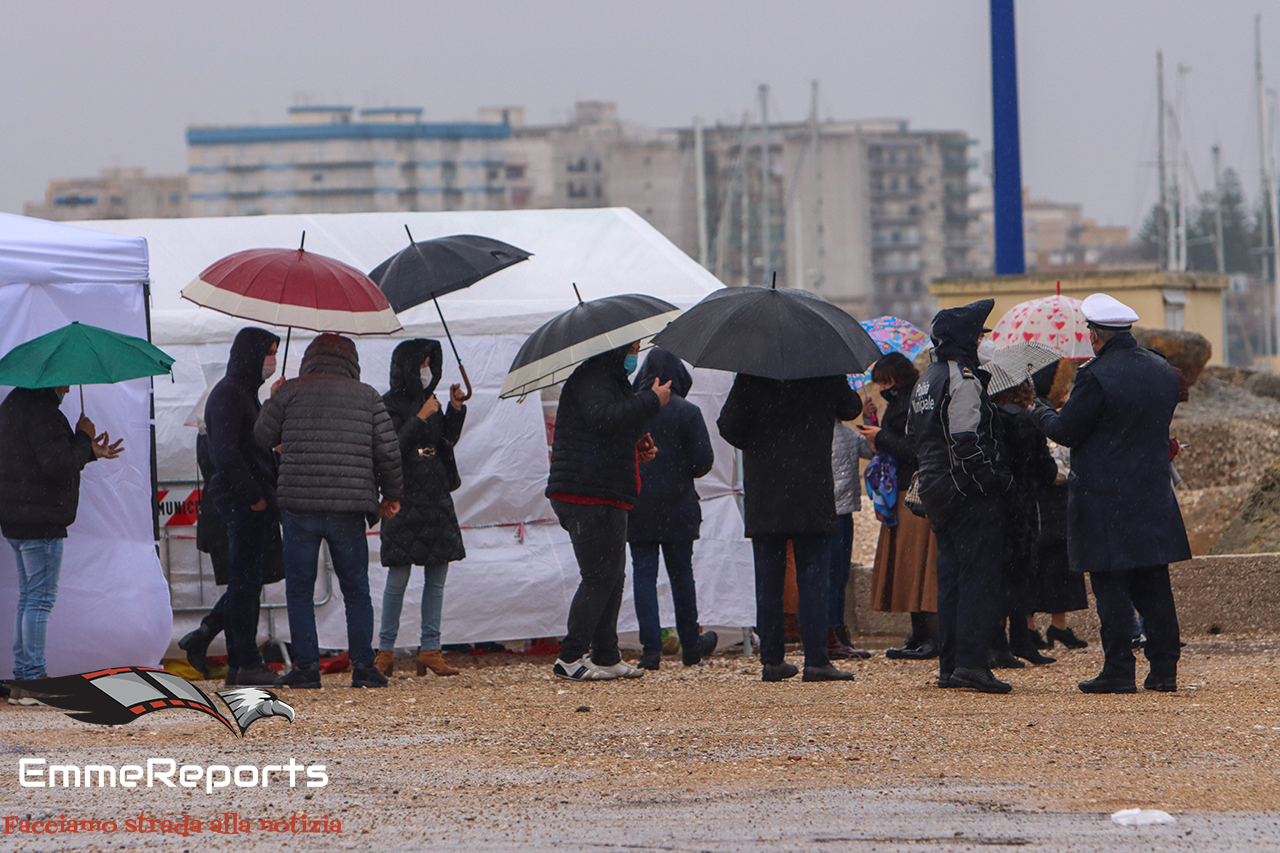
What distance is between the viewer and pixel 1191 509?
13398 mm

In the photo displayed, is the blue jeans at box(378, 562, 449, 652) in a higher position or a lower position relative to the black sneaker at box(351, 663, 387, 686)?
higher

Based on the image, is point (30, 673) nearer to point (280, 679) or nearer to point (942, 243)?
point (280, 679)

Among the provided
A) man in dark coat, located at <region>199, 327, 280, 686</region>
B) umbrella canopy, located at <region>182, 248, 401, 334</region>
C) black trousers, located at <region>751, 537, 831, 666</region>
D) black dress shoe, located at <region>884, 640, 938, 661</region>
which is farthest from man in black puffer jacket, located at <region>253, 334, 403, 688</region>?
black dress shoe, located at <region>884, 640, 938, 661</region>

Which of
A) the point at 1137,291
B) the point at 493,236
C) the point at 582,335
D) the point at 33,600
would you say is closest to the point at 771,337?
the point at 582,335

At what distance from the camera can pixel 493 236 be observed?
35.7ft

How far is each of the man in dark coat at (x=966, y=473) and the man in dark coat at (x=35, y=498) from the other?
4.02 metres

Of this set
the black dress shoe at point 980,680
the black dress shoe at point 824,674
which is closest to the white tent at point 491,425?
the black dress shoe at point 824,674

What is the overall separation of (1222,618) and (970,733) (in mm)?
4363

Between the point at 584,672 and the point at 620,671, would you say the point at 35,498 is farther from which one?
the point at 620,671

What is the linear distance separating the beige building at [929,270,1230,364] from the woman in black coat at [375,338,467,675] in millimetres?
6532

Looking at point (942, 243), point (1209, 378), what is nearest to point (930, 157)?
point (942, 243)

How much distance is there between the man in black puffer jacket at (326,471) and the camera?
25.4 feet

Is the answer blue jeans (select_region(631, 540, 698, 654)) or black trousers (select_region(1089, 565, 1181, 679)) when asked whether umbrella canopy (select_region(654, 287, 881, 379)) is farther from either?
blue jeans (select_region(631, 540, 698, 654))

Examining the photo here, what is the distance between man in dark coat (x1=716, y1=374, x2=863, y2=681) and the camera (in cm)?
764
